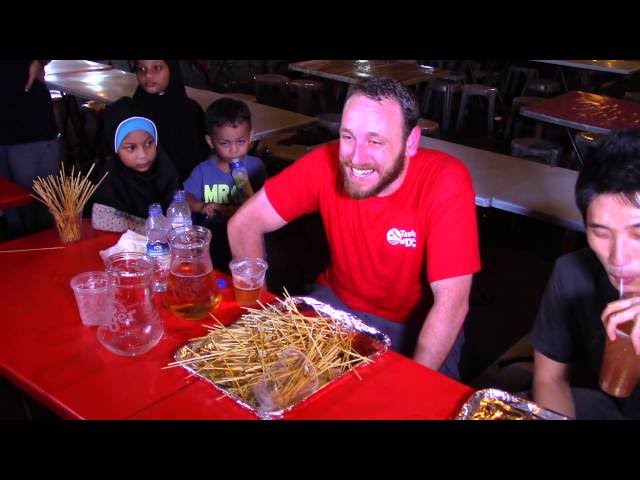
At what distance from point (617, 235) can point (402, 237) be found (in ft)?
2.88

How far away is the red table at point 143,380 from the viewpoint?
158 centimetres

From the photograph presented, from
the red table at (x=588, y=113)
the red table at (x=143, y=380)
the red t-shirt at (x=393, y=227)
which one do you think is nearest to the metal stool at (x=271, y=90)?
the red table at (x=588, y=113)

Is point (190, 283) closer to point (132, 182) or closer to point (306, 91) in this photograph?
point (132, 182)

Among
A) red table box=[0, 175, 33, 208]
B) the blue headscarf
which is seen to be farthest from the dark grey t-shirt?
red table box=[0, 175, 33, 208]

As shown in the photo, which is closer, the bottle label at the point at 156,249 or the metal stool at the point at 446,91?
the bottle label at the point at 156,249

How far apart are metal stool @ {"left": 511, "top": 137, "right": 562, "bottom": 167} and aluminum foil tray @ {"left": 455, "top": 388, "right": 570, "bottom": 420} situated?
3743 millimetres

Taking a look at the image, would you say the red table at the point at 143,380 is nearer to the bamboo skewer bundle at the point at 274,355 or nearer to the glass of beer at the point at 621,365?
the bamboo skewer bundle at the point at 274,355

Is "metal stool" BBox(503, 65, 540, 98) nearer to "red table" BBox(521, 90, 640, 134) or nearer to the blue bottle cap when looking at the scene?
Answer: "red table" BBox(521, 90, 640, 134)

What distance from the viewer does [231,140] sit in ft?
11.1

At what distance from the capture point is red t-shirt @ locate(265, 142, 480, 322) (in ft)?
7.34

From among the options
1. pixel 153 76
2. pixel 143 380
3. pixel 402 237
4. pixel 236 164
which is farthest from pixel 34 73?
pixel 143 380

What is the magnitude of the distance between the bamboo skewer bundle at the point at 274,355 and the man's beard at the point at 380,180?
610 millimetres
